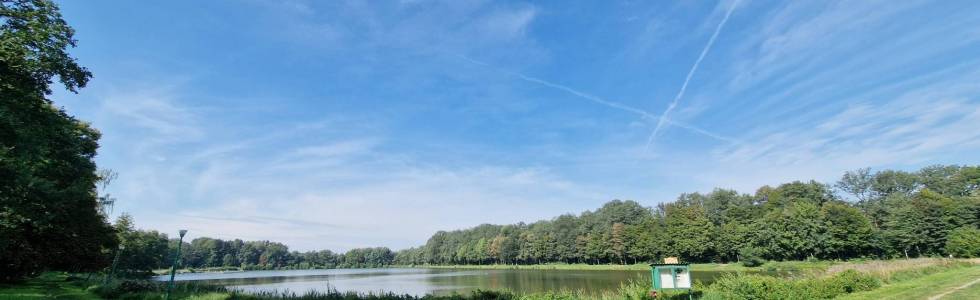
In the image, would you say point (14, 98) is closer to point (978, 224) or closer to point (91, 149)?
point (91, 149)

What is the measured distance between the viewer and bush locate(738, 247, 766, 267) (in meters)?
59.8

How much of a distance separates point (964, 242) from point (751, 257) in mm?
20664

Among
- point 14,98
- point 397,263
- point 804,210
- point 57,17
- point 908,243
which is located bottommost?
→ point 397,263

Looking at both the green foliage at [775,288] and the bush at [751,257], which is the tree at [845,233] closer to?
the bush at [751,257]

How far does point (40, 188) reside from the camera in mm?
18859

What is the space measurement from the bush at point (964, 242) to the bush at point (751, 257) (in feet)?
62.0

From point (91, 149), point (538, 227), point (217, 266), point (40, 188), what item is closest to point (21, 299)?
point (40, 188)

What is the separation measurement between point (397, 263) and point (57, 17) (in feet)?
602

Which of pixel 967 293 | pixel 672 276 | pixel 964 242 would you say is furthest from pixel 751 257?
pixel 672 276

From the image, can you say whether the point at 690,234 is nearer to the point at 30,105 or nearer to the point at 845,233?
the point at 845,233

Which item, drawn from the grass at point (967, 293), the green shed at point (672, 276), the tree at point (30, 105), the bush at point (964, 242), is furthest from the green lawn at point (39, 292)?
the bush at point (964, 242)

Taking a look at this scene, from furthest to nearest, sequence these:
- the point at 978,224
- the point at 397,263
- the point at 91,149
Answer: the point at 397,263
the point at 978,224
the point at 91,149

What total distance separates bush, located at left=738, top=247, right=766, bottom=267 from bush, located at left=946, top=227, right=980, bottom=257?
18.9 m

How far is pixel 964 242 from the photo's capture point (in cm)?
4700
